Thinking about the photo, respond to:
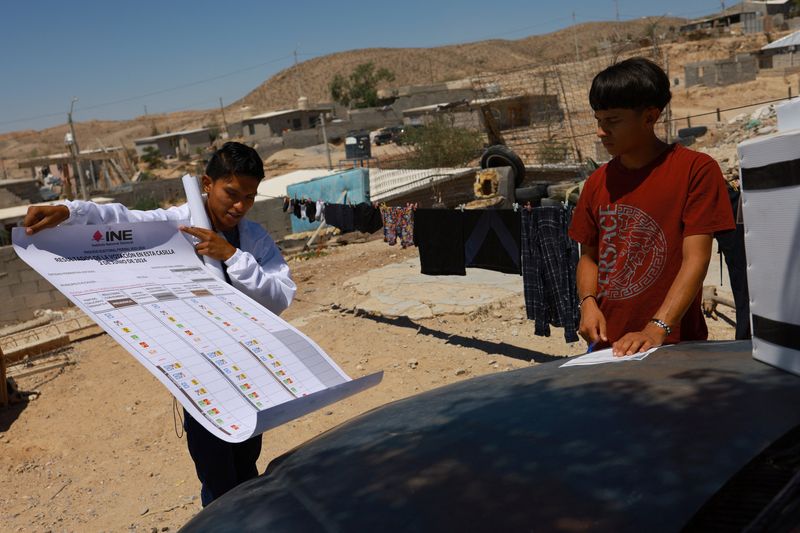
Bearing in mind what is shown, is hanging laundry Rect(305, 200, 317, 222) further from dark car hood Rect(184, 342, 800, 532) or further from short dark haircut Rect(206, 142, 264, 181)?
dark car hood Rect(184, 342, 800, 532)

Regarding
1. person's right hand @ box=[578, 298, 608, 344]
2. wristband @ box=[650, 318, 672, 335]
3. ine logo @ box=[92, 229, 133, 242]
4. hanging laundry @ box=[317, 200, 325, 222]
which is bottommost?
hanging laundry @ box=[317, 200, 325, 222]

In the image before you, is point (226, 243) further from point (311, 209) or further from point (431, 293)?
point (311, 209)

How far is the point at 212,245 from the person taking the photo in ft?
8.02

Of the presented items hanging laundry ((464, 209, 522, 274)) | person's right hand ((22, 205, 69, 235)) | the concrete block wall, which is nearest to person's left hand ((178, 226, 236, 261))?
person's right hand ((22, 205, 69, 235))

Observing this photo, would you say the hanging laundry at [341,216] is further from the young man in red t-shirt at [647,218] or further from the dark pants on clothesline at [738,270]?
the young man in red t-shirt at [647,218]

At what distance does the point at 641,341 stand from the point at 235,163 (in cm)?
144

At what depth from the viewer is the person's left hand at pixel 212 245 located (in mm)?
2445

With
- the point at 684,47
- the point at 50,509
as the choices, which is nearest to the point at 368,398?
the point at 50,509

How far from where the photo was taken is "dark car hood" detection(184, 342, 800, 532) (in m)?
1.22

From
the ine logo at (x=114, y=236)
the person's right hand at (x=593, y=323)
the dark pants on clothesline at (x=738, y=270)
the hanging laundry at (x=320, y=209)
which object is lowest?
the dark pants on clothesline at (x=738, y=270)

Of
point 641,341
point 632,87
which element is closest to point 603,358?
point 641,341

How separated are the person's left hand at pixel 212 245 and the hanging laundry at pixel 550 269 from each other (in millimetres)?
3703

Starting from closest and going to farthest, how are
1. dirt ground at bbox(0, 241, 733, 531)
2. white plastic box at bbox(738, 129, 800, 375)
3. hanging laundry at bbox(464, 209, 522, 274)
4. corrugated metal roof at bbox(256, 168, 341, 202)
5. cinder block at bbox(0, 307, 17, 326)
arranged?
white plastic box at bbox(738, 129, 800, 375), dirt ground at bbox(0, 241, 733, 531), hanging laundry at bbox(464, 209, 522, 274), cinder block at bbox(0, 307, 17, 326), corrugated metal roof at bbox(256, 168, 341, 202)

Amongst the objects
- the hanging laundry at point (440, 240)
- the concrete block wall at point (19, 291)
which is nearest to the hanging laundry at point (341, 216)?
the hanging laundry at point (440, 240)
